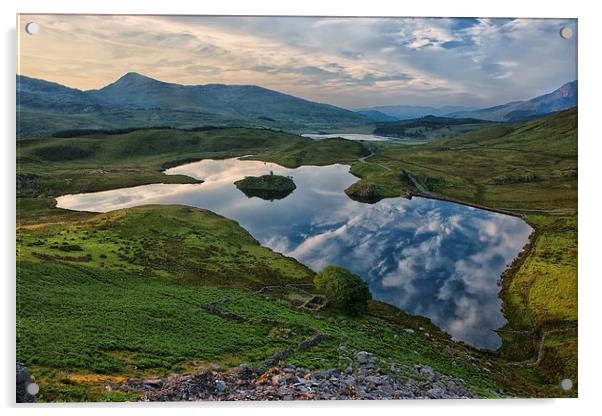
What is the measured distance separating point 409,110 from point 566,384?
7688mm

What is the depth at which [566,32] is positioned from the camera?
916 cm

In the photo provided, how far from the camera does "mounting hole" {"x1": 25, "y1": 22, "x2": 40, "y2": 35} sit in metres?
8.62

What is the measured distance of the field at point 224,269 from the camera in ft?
26.3

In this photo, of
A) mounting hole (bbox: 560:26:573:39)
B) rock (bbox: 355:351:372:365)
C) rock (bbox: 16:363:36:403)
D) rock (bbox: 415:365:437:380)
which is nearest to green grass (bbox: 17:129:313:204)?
rock (bbox: 16:363:36:403)

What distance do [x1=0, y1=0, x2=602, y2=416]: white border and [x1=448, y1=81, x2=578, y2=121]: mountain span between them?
0.30 metres

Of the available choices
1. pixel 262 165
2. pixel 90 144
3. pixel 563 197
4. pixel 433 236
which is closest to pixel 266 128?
pixel 262 165

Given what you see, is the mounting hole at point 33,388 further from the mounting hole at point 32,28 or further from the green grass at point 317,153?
the green grass at point 317,153

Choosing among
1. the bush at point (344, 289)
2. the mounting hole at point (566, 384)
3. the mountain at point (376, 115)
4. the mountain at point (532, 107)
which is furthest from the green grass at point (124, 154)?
the mounting hole at point (566, 384)

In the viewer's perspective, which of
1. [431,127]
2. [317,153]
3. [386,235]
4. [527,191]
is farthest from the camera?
[317,153]

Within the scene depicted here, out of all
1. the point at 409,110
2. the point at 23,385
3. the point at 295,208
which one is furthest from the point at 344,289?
the point at 23,385

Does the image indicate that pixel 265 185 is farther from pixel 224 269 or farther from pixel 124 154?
pixel 124 154

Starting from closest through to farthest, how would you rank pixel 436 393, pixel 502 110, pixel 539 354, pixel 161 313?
pixel 436 393 → pixel 161 313 → pixel 539 354 → pixel 502 110

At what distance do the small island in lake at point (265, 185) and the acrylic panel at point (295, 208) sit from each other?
0.24 feet

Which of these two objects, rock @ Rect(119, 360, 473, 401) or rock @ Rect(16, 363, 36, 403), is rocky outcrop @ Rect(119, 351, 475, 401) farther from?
rock @ Rect(16, 363, 36, 403)
